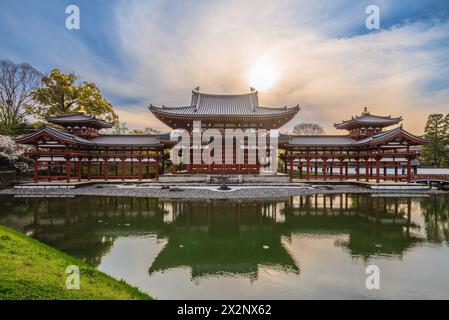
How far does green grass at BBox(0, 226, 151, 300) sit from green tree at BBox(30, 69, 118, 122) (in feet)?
108

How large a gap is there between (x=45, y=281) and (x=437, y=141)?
184 feet

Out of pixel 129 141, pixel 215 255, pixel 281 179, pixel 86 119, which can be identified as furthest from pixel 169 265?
pixel 86 119

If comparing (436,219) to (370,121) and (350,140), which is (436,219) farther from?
(370,121)

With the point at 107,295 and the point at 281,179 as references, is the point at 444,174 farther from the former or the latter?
the point at 107,295

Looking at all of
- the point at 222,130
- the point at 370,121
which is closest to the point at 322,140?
the point at 370,121

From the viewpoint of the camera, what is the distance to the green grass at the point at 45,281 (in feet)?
12.9

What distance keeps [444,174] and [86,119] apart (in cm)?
4422

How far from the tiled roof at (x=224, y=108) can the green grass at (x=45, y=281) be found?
2018cm

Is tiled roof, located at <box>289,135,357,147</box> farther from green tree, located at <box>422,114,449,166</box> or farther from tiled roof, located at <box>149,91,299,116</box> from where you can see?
green tree, located at <box>422,114,449,166</box>

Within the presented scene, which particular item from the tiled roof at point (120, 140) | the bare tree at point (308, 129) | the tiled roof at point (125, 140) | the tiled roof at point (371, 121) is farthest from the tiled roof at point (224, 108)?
the bare tree at point (308, 129)

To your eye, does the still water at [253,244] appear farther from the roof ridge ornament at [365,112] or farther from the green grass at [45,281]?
the roof ridge ornament at [365,112]

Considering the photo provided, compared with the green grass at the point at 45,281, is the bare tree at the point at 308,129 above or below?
above

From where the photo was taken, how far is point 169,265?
20.5 feet

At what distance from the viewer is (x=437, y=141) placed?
1607 inches
